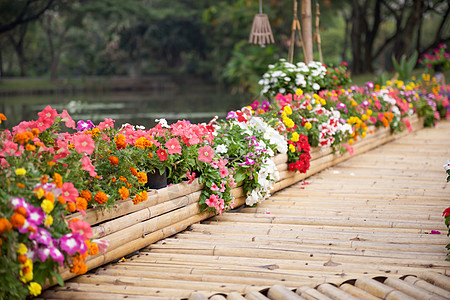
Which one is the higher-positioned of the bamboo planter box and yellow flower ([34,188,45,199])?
yellow flower ([34,188,45,199])

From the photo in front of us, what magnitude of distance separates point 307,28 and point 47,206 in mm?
4963

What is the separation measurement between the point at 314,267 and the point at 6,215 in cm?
139

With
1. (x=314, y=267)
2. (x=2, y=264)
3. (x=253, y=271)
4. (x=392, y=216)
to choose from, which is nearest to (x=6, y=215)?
(x=2, y=264)

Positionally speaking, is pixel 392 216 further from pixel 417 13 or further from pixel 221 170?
pixel 417 13

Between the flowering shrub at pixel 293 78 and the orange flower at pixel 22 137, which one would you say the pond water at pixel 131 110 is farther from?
the orange flower at pixel 22 137

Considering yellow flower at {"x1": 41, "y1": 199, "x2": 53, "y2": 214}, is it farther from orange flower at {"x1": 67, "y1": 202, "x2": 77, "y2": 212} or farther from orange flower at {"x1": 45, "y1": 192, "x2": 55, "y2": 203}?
orange flower at {"x1": 67, "y1": 202, "x2": 77, "y2": 212}

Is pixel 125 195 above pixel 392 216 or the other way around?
above

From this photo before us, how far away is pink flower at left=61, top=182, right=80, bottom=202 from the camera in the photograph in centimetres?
226

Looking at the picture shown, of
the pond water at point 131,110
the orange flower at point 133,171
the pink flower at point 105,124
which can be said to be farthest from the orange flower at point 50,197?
the pond water at point 131,110

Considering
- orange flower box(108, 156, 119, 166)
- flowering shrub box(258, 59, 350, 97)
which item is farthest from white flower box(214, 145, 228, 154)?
flowering shrub box(258, 59, 350, 97)

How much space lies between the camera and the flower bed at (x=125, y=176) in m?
2.09

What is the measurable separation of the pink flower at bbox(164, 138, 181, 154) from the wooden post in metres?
3.67

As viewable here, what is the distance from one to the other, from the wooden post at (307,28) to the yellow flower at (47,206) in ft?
15.7

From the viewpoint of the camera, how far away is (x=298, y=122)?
4.89m
